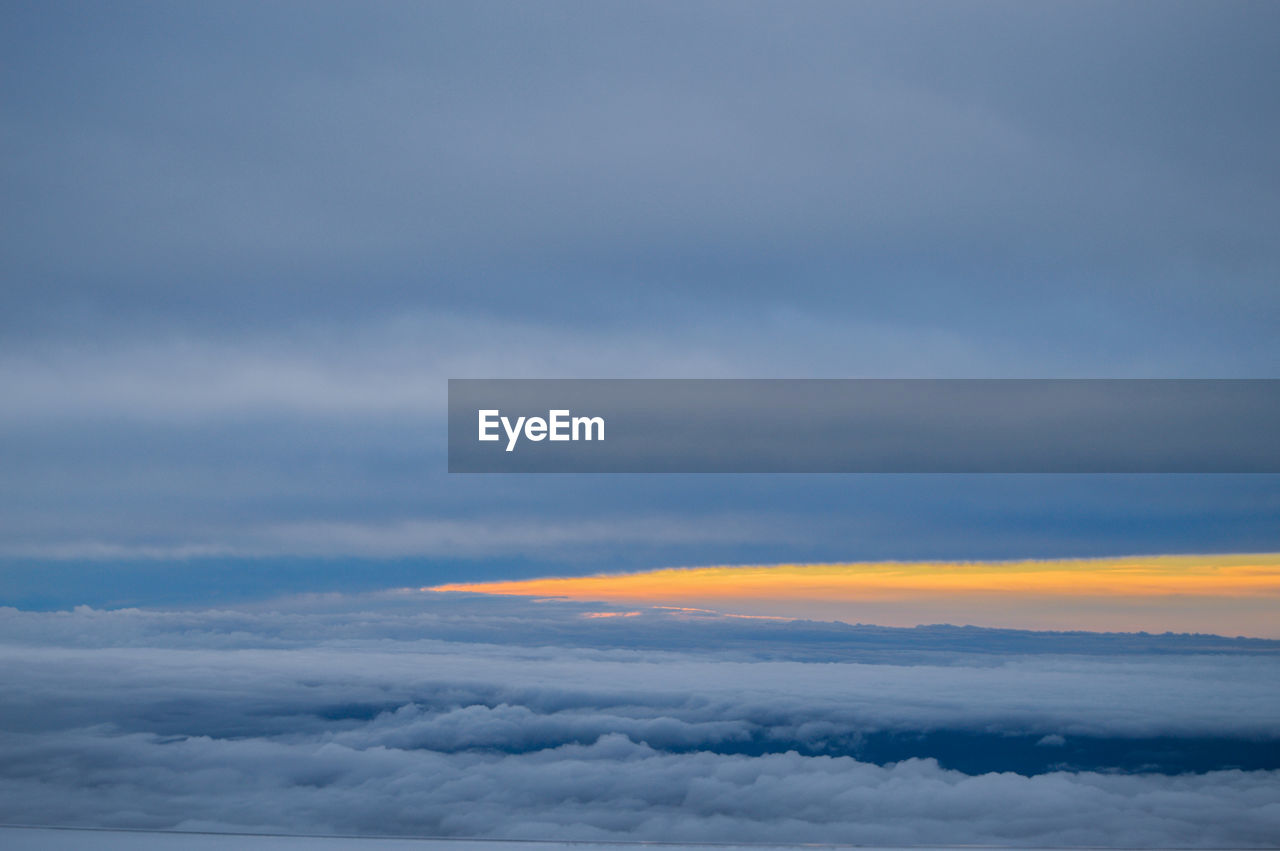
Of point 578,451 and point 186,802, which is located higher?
point 578,451

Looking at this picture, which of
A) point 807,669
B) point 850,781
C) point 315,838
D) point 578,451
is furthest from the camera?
point 807,669

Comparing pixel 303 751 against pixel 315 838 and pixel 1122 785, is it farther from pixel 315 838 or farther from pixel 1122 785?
pixel 1122 785

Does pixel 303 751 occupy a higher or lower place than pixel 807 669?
lower

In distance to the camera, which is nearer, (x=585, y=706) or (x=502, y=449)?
(x=502, y=449)

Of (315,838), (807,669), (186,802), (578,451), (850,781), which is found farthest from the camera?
(807,669)

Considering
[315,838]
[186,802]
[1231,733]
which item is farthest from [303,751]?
[1231,733]

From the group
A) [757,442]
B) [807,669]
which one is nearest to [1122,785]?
[807,669]

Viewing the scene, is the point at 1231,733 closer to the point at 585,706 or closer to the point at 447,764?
the point at 585,706

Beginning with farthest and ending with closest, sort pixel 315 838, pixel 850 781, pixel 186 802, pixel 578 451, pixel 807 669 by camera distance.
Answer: pixel 807 669, pixel 850 781, pixel 578 451, pixel 186 802, pixel 315 838

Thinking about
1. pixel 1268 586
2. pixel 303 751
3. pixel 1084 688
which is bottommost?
pixel 303 751
